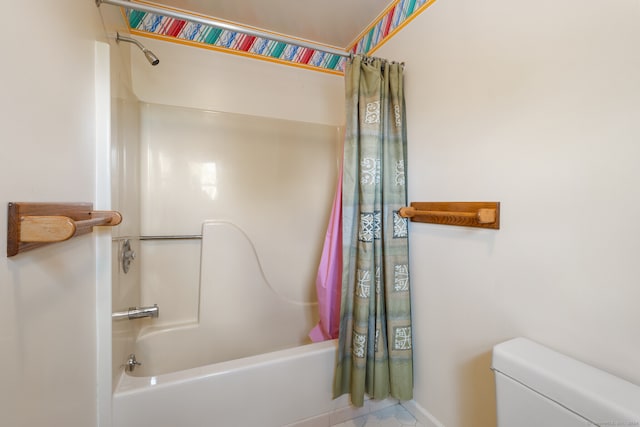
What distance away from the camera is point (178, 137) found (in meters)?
1.63

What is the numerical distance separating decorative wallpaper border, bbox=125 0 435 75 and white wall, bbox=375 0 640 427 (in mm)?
195

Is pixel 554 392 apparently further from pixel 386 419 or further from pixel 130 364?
pixel 130 364

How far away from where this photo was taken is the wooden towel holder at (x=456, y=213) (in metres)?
0.95

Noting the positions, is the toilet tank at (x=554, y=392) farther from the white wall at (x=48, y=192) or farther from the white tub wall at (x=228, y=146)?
the white tub wall at (x=228, y=146)

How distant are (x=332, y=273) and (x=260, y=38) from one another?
1.55 metres

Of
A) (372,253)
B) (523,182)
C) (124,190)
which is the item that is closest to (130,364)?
(124,190)

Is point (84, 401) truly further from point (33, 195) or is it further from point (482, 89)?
point (482, 89)

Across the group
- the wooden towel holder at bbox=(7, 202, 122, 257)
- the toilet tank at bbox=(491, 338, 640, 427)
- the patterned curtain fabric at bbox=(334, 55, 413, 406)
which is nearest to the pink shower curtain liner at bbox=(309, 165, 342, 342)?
the patterned curtain fabric at bbox=(334, 55, 413, 406)

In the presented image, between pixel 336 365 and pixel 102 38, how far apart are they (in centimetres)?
176

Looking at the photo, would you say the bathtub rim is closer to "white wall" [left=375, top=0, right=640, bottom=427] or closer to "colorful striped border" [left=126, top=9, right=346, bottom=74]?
"white wall" [left=375, top=0, right=640, bottom=427]

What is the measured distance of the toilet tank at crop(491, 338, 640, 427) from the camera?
0.56m

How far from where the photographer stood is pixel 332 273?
142 centimetres

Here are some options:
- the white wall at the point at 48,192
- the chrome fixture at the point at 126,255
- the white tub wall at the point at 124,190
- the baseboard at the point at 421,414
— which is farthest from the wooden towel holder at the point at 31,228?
the baseboard at the point at 421,414

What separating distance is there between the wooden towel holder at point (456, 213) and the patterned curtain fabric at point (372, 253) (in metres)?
0.09
